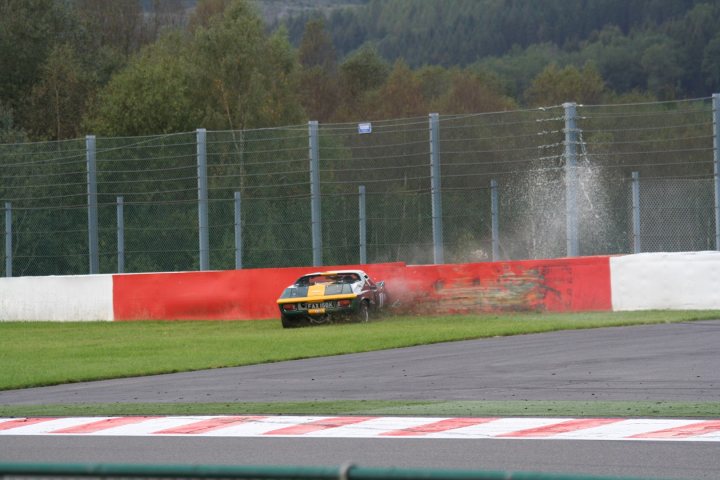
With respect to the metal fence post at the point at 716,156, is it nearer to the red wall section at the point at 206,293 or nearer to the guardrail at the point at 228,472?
the red wall section at the point at 206,293

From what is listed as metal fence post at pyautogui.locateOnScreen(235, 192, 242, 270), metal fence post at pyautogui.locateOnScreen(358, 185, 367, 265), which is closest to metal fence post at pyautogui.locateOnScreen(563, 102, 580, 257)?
metal fence post at pyautogui.locateOnScreen(358, 185, 367, 265)

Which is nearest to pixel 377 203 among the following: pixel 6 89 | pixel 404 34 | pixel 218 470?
pixel 218 470

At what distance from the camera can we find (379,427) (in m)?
9.07

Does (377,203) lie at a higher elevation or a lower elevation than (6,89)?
lower

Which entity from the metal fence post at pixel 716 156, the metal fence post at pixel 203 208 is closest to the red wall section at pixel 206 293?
the metal fence post at pixel 203 208

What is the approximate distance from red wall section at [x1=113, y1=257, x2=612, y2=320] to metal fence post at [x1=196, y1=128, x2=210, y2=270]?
702 millimetres

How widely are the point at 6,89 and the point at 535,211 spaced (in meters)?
34.6

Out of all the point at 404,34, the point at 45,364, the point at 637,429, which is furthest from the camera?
the point at 404,34

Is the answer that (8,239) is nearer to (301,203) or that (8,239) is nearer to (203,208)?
(203,208)

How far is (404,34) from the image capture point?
19588 centimetres

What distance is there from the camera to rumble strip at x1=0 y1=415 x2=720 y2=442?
330 inches

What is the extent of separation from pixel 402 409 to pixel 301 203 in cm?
1525

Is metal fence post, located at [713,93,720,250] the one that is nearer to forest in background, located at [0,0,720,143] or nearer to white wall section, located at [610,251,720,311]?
white wall section, located at [610,251,720,311]

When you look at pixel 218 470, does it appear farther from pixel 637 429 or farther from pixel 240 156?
pixel 240 156
